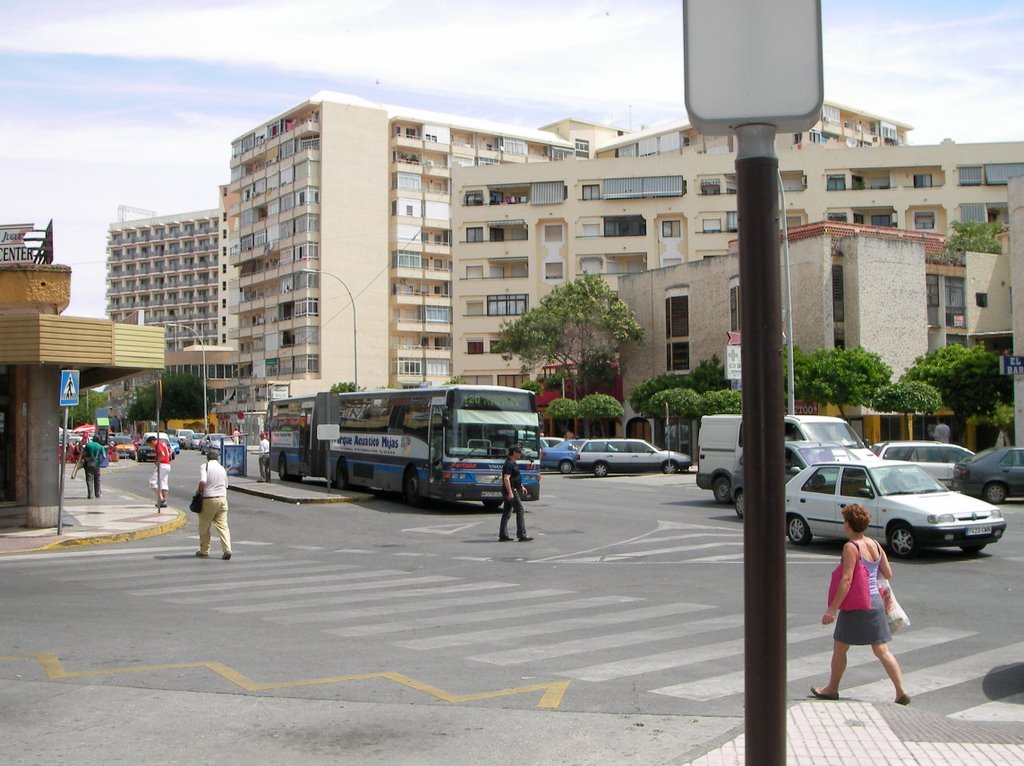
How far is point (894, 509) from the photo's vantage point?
1677 centimetres

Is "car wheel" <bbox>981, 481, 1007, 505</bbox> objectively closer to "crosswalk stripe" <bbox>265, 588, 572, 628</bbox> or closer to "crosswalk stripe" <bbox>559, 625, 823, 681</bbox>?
"crosswalk stripe" <bbox>265, 588, 572, 628</bbox>

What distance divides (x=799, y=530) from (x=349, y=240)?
71309 millimetres

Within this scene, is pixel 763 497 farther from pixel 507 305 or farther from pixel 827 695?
pixel 507 305

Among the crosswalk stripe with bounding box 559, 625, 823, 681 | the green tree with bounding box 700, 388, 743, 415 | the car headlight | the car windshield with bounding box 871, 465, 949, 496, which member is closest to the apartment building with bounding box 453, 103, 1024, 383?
the green tree with bounding box 700, 388, 743, 415

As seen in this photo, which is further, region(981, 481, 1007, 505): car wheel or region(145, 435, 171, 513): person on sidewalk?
region(981, 481, 1007, 505): car wheel

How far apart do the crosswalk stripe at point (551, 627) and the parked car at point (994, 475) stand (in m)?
18.1

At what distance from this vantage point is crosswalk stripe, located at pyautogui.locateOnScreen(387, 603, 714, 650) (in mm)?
10258

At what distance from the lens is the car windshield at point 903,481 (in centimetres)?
1723

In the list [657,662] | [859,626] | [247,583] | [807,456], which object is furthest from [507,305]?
[859,626]

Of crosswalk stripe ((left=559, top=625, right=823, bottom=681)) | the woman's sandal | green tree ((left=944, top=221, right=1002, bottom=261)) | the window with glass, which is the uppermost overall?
green tree ((left=944, top=221, right=1002, bottom=261))

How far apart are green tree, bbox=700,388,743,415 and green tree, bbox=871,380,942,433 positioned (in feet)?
19.4

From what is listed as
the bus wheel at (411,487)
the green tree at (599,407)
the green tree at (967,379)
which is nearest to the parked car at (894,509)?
the bus wheel at (411,487)

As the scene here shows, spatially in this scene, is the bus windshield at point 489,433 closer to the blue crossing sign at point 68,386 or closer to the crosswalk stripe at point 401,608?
the blue crossing sign at point 68,386

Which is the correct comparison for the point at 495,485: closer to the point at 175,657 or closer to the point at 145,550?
the point at 145,550
